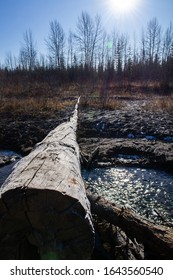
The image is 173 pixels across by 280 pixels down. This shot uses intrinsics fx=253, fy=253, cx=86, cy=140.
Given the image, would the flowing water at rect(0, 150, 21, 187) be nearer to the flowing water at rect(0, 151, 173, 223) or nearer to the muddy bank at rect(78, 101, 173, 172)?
the flowing water at rect(0, 151, 173, 223)

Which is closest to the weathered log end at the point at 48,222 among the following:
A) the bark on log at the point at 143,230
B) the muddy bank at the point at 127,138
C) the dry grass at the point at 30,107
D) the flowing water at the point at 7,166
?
the bark on log at the point at 143,230

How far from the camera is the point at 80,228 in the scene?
1.91m

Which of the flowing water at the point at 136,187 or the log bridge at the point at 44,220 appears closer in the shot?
the log bridge at the point at 44,220

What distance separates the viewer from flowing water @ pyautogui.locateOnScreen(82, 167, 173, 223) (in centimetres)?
425

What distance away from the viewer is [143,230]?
2613mm

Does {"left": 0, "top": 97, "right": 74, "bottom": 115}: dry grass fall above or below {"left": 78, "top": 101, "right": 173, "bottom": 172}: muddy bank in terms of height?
above

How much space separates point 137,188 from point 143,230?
249cm

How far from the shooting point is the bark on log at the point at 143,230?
→ 249 centimetres

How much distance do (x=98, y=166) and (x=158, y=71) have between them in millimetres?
28444

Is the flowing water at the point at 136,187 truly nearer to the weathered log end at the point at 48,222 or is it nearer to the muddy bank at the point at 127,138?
the muddy bank at the point at 127,138

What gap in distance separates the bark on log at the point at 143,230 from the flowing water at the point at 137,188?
117 cm

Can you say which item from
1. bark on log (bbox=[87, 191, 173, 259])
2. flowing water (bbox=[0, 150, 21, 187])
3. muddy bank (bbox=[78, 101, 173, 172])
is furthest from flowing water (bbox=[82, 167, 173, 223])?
flowing water (bbox=[0, 150, 21, 187])

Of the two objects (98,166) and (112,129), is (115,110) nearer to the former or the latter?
(112,129)

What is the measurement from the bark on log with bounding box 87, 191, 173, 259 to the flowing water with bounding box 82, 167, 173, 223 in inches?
46.1
